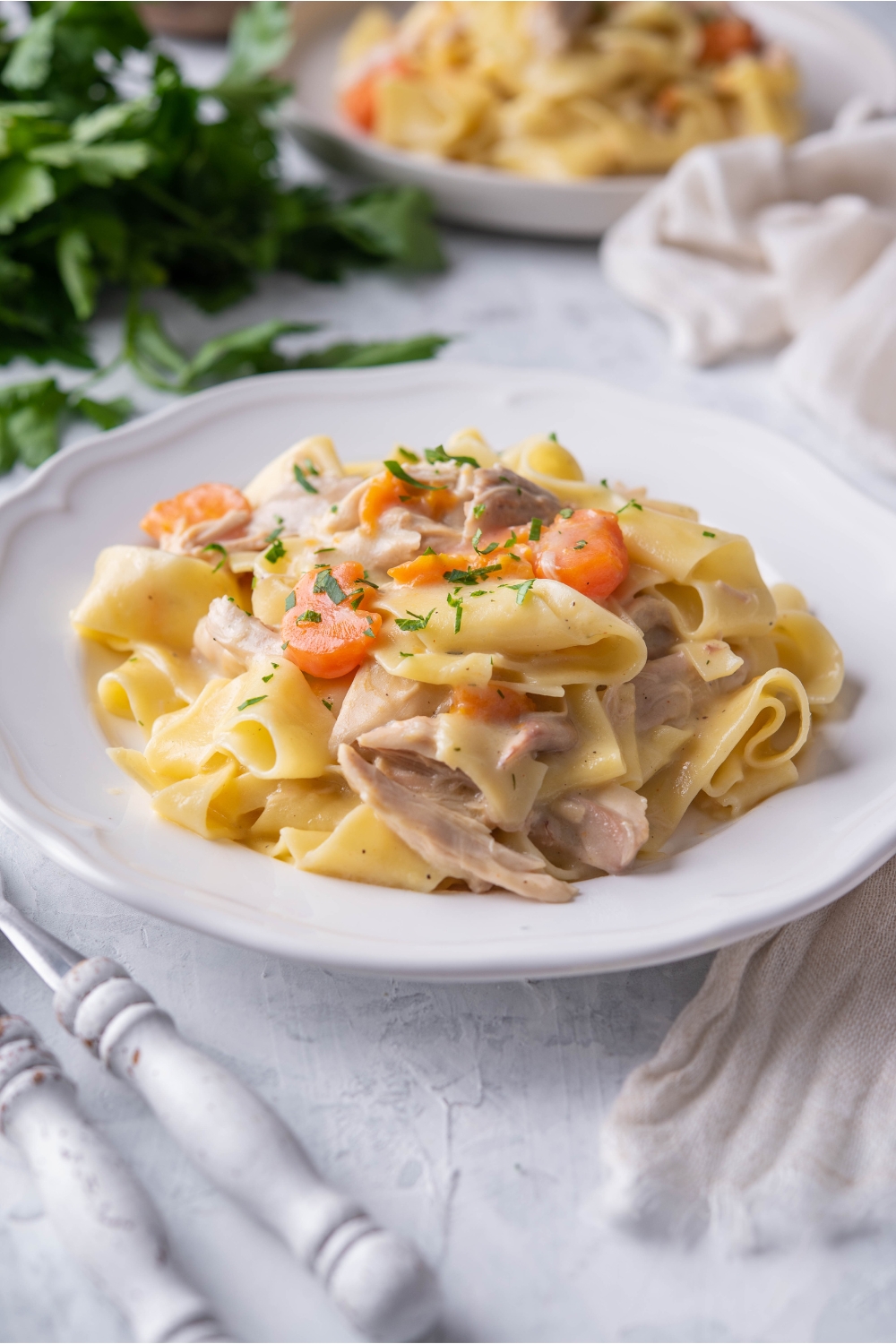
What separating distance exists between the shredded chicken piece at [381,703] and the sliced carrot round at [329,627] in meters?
0.10

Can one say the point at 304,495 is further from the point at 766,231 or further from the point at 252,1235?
the point at 766,231

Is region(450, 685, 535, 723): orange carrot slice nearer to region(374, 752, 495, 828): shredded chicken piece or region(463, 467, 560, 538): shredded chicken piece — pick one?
region(374, 752, 495, 828): shredded chicken piece

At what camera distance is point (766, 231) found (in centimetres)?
668

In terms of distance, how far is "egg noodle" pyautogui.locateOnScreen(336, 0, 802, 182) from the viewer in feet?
23.5

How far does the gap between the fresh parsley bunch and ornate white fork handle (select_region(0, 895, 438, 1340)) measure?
3264 mm

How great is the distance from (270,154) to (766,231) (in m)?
2.85

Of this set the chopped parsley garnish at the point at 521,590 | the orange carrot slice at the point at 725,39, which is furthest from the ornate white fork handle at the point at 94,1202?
the orange carrot slice at the point at 725,39

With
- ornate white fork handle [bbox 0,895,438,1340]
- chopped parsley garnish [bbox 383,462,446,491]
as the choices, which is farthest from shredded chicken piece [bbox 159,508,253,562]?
ornate white fork handle [bbox 0,895,438,1340]

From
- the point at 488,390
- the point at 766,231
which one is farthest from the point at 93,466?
the point at 766,231

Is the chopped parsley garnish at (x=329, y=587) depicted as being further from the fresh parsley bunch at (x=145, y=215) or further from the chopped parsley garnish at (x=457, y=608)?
the fresh parsley bunch at (x=145, y=215)

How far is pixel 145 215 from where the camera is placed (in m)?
6.63

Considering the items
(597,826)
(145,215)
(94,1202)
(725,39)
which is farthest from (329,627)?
(725,39)

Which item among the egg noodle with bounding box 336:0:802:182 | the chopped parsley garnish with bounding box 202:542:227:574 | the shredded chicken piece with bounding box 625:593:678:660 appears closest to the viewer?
the shredded chicken piece with bounding box 625:593:678:660

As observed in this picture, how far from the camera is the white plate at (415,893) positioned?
2904 mm
